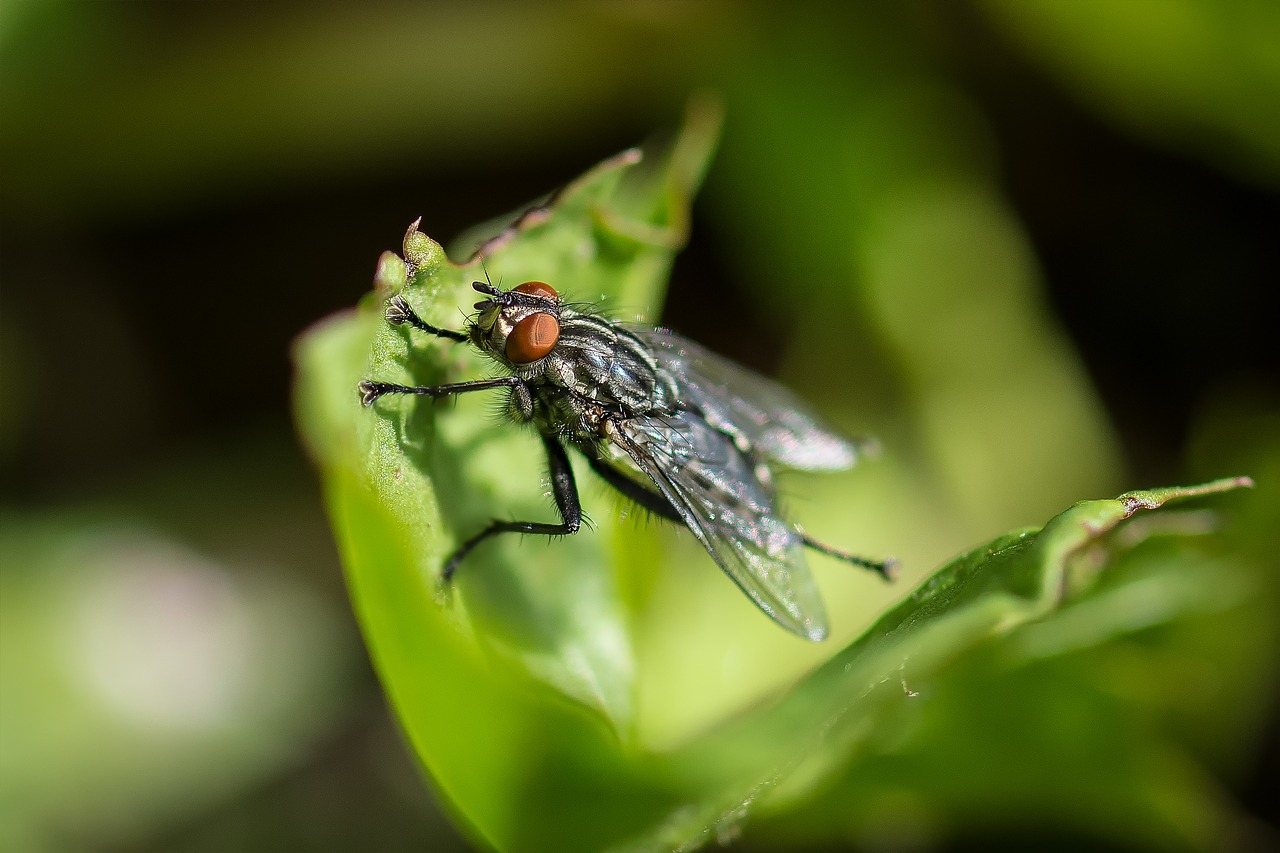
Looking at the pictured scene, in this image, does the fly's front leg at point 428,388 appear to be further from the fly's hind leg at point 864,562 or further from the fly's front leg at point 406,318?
the fly's hind leg at point 864,562

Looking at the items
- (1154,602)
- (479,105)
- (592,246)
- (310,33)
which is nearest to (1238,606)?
(1154,602)

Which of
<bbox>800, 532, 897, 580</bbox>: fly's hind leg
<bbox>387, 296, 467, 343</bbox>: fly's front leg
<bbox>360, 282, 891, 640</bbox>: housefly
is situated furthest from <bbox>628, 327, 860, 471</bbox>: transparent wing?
<bbox>387, 296, 467, 343</bbox>: fly's front leg

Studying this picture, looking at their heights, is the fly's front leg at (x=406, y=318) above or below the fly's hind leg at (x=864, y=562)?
above

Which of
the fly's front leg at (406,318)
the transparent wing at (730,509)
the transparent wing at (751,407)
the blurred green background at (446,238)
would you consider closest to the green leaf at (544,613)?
the fly's front leg at (406,318)

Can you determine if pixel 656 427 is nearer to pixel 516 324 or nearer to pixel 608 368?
pixel 608 368

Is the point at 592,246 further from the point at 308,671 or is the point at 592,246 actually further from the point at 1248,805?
the point at 1248,805

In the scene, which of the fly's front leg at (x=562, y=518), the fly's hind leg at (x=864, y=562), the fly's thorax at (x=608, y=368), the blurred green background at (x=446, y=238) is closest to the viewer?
the fly's front leg at (x=562, y=518)

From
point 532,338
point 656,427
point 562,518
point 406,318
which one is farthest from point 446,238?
point 406,318
